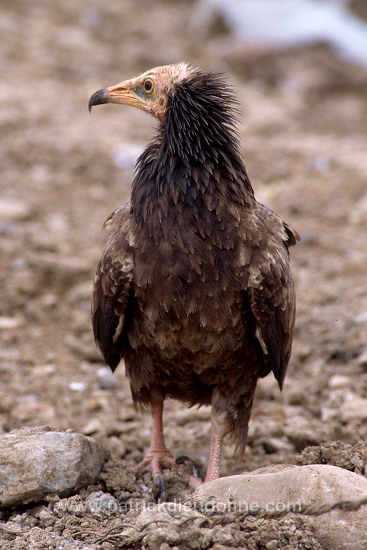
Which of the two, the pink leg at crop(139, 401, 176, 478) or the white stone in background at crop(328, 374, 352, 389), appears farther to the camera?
the white stone in background at crop(328, 374, 352, 389)

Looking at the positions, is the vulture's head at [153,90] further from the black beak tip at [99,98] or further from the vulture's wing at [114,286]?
the vulture's wing at [114,286]

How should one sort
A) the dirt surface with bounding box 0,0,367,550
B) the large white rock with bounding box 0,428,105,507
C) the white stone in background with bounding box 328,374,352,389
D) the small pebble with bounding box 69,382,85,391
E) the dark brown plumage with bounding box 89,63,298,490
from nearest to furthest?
the large white rock with bounding box 0,428,105,507 → the dark brown plumage with bounding box 89,63,298,490 → the dirt surface with bounding box 0,0,367,550 → the white stone in background with bounding box 328,374,352,389 → the small pebble with bounding box 69,382,85,391

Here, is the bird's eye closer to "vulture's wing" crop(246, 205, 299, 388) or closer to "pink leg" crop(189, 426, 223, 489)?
"vulture's wing" crop(246, 205, 299, 388)

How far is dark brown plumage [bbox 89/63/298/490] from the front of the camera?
492cm

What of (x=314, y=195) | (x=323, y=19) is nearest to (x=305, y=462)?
(x=314, y=195)

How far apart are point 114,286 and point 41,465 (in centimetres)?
118

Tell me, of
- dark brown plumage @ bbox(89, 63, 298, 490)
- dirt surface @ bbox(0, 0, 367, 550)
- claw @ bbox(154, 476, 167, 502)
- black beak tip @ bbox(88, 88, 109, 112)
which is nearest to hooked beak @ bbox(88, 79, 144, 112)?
black beak tip @ bbox(88, 88, 109, 112)

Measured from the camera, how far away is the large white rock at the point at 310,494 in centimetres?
401

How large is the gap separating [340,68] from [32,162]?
5692mm

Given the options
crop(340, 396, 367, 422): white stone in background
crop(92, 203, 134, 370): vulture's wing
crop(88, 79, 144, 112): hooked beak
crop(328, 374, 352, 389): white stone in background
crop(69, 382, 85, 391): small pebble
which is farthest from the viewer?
A: crop(69, 382, 85, 391): small pebble

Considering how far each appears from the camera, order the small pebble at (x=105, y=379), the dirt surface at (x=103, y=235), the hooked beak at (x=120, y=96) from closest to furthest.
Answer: the dirt surface at (x=103, y=235) < the hooked beak at (x=120, y=96) < the small pebble at (x=105, y=379)

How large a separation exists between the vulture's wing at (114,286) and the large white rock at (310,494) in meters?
1.29

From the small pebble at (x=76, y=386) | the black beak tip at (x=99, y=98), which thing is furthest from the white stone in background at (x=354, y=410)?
the black beak tip at (x=99, y=98)

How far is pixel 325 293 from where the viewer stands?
7.89 metres
